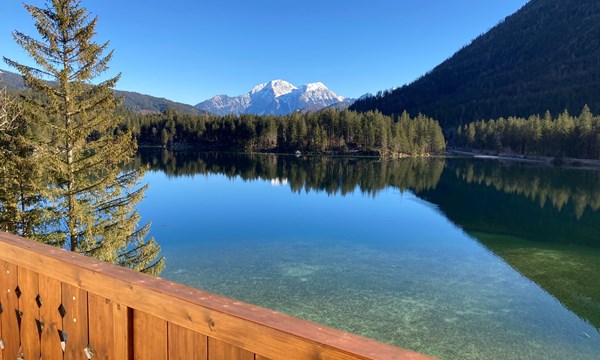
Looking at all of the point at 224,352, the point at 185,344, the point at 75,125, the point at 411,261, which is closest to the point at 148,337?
the point at 185,344

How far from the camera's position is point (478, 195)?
49.4 metres

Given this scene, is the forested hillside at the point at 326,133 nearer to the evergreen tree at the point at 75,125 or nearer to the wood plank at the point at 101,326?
the evergreen tree at the point at 75,125

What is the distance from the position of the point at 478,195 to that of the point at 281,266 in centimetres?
3710

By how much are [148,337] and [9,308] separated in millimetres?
1580

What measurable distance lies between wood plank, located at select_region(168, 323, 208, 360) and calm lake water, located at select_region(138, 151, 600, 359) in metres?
11.7

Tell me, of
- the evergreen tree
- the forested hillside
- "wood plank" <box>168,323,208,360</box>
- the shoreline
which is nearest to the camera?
"wood plank" <box>168,323,208,360</box>

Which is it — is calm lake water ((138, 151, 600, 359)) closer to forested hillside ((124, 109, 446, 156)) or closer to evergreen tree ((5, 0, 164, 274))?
evergreen tree ((5, 0, 164, 274))

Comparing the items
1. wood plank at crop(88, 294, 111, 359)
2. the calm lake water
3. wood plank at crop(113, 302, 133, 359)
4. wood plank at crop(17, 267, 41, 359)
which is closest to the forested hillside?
the calm lake water

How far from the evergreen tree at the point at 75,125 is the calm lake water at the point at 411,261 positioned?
451cm

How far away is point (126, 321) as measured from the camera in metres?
2.32

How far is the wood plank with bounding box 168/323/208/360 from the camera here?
205 centimetres

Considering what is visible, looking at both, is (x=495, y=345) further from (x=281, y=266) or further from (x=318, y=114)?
(x=318, y=114)

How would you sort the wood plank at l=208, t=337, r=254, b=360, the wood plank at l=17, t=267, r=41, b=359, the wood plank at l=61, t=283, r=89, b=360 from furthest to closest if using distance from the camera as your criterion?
the wood plank at l=17, t=267, r=41, b=359 < the wood plank at l=61, t=283, r=89, b=360 < the wood plank at l=208, t=337, r=254, b=360

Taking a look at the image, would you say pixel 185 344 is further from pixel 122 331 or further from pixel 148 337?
pixel 122 331
